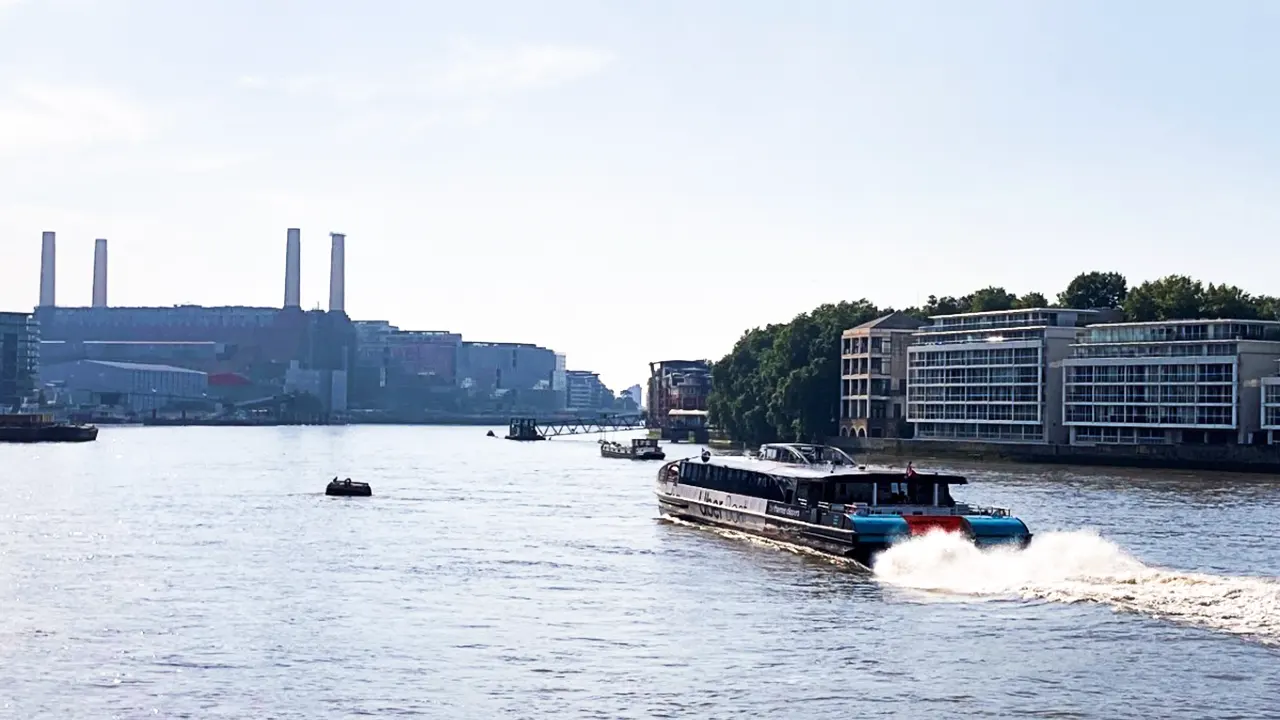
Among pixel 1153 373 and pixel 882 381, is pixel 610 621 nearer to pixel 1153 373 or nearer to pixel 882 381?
pixel 1153 373

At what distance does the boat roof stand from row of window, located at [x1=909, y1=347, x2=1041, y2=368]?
3972 inches

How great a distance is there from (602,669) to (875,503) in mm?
27031

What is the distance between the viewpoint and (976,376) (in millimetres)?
182750

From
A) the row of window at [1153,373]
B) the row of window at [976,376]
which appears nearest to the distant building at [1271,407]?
the row of window at [1153,373]

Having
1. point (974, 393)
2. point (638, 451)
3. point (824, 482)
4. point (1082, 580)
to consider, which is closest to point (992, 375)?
point (974, 393)

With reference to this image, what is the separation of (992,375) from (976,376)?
9.00 feet

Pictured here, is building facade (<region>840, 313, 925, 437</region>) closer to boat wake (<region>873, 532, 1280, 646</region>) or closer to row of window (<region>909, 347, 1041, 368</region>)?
row of window (<region>909, 347, 1041, 368</region>)

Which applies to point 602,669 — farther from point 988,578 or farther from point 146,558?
point 146,558

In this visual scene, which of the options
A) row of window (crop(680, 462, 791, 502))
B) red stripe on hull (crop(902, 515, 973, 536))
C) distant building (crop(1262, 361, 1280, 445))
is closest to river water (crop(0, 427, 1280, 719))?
red stripe on hull (crop(902, 515, 973, 536))

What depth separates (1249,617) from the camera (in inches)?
1781

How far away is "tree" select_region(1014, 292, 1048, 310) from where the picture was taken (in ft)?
641

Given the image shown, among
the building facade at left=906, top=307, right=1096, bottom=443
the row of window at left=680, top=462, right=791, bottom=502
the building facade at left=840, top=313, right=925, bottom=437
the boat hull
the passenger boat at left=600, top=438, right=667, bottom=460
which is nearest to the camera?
the boat hull

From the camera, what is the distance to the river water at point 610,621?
1463 inches

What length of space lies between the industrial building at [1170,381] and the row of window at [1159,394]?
0.08m
